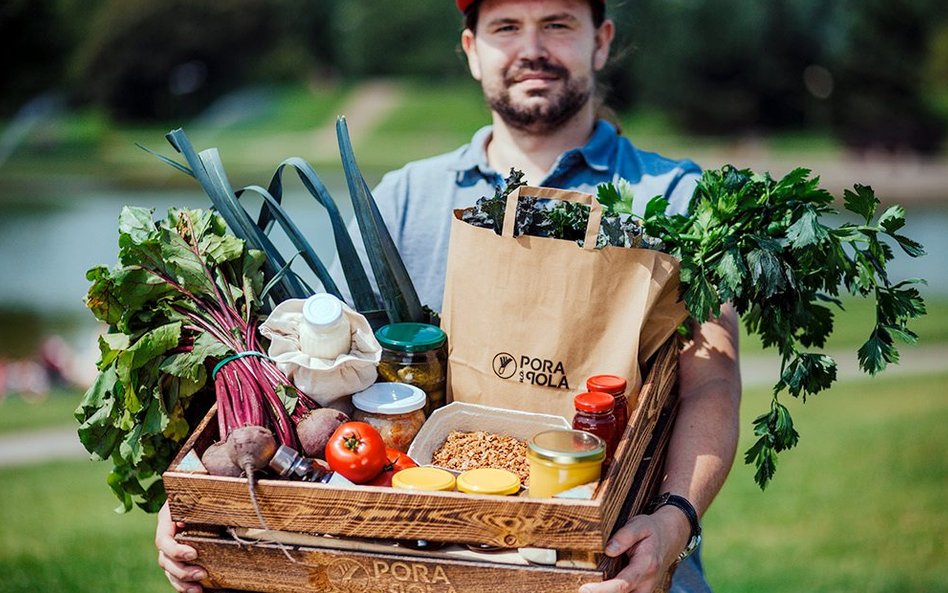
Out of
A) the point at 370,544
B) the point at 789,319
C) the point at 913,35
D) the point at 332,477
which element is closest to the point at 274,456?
the point at 332,477

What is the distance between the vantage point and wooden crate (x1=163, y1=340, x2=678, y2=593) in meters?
1.80

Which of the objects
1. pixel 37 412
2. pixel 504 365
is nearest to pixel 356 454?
pixel 504 365

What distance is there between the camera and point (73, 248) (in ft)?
91.9

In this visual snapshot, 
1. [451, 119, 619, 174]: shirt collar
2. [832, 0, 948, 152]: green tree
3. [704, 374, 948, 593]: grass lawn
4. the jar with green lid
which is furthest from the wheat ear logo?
[832, 0, 948, 152]: green tree

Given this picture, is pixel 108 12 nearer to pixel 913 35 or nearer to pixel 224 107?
pixel 224 107

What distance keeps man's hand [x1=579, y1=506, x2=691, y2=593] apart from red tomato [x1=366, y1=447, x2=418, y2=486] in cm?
44

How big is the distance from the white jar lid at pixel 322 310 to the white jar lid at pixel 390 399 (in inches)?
7.1

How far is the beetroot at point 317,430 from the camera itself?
2027 mm

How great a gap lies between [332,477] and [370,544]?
15 centimetres

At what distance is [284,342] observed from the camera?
2.15 meters

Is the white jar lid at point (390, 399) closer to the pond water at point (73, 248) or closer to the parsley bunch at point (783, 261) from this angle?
the parsley bunch at point (783, 261)

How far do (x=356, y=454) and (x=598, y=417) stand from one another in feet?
1.60

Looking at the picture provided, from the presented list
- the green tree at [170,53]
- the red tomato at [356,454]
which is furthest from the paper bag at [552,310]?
the green tree at [170,53]

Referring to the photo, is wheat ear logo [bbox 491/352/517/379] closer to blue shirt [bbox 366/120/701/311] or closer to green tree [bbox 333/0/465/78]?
blue shirt [bbox 366/120/701/311]
